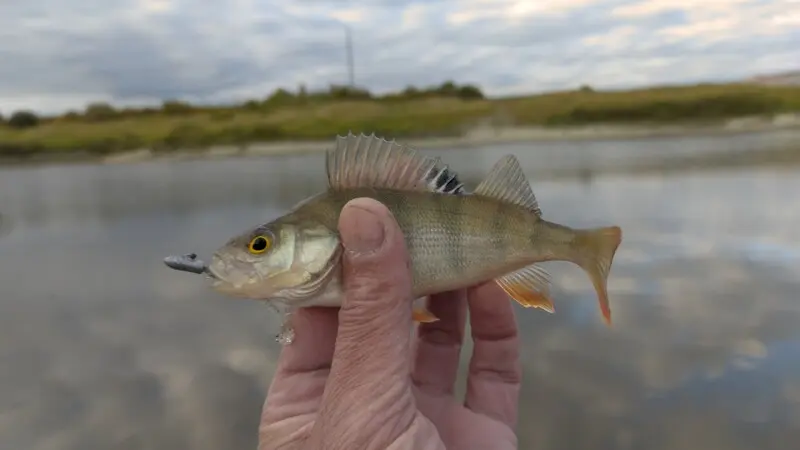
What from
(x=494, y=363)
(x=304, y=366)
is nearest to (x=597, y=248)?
(x=494, y=363)

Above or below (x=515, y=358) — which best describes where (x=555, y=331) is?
below

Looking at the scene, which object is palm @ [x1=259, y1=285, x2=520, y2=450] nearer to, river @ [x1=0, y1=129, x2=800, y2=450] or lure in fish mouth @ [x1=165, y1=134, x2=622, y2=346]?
lure in fish mouth @ [x1=165, y1=134, x2=622, y2=346]

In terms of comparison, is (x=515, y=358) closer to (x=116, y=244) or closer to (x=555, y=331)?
(x=555, y=331)

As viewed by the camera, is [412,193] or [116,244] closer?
[412,193]

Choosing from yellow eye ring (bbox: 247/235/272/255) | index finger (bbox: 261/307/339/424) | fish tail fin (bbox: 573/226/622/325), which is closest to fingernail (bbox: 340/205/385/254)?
yellow eye ring (bbox: 247/235/272/255)

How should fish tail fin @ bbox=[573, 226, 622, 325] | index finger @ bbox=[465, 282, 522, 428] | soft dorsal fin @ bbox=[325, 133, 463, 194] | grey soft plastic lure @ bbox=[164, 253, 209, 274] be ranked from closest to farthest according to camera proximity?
grey soft plastic lure @ bbox=[164, 253, 209, 274] < soft dorsal fin @ bbox=[325, 133, 463, 194] < fish tail fin @ bbox=[573, 226, 622, 325] < index finger @ bbox=[465, 282, 522, 428]

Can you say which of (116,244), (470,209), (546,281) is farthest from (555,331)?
(116,244)
